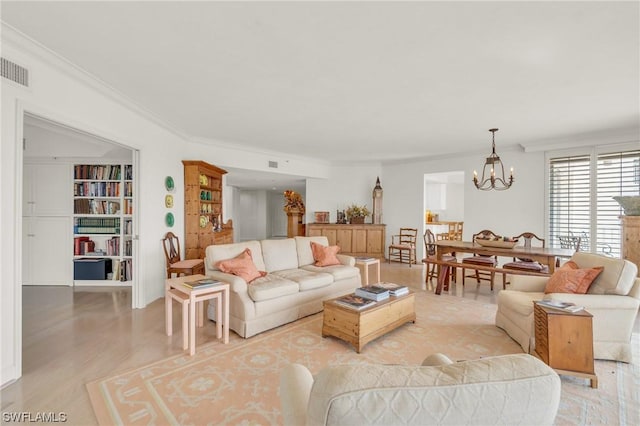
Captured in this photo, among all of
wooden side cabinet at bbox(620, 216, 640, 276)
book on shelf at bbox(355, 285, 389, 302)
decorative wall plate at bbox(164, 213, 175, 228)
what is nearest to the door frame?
decorative wall plate at bbox(164, 213, 175, 228)

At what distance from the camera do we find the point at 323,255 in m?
4.68

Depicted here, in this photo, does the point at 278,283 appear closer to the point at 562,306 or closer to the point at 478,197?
the point at 562,306

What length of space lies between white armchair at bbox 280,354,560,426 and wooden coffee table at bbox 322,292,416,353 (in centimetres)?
212

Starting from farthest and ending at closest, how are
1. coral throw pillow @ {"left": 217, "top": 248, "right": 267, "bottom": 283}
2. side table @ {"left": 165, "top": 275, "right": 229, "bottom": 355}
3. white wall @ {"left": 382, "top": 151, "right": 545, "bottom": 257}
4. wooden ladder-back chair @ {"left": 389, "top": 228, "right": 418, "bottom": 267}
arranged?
1. wooden ladder-back chair @ {"left": 389, "top": 228, "right": 418, "bottom": 267}
2. white wall @ {"left": 382, "top": 151, "right": 545, "bottom": 257}
3. coral throw pillow @ {"left": 217, "top": 248, "right": 267, "bottom": 283}
4. side table @ {"left": 165, "top": 275, "right": 229, "bottom": 355}

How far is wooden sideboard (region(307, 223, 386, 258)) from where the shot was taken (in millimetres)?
7879

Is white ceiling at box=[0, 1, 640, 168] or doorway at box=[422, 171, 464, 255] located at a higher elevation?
white ceiling at box=[0, 1, 640, 168]

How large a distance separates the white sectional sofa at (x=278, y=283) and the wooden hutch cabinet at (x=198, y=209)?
1.54 metres

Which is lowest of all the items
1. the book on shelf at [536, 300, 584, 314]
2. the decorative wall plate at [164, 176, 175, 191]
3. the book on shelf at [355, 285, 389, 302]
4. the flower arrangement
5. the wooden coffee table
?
the wooden coffee table

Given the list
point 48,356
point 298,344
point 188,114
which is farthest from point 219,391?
point 188,114

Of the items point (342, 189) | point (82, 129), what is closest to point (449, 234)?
point (342, 189)

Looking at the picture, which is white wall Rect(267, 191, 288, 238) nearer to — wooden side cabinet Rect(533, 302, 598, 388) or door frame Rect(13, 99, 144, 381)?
door frame Rect(13, 99, 144, 381)

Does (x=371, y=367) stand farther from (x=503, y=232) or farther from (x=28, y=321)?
(x=503, y=232)

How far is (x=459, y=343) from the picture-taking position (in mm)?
3107

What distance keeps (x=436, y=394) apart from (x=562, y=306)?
2.40 m
